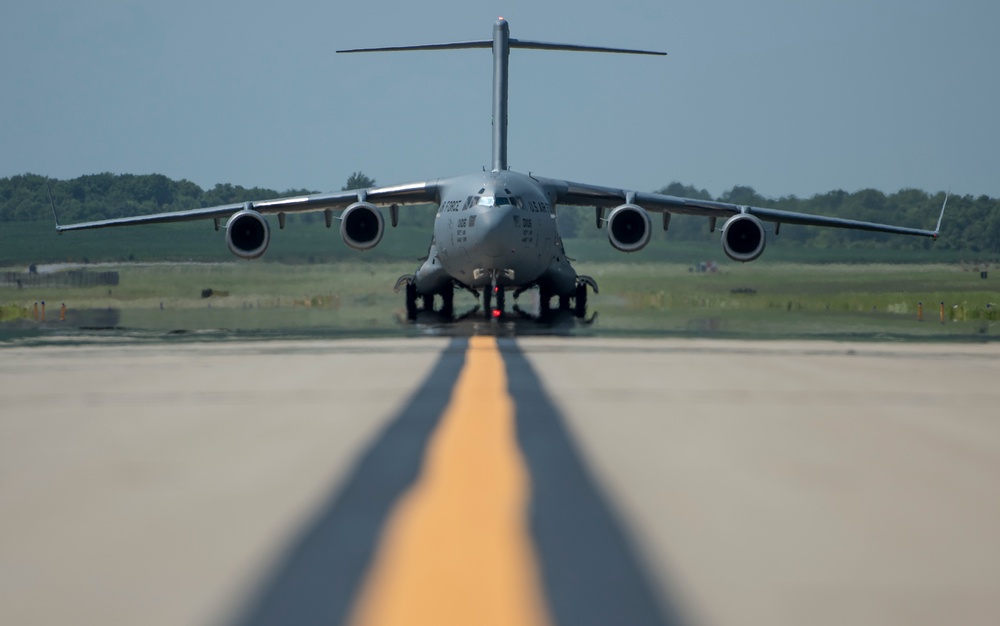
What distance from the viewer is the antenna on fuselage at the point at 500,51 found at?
94.2 ft

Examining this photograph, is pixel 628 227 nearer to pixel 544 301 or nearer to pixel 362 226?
pixel 544 301

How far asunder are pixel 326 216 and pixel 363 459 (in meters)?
21.8

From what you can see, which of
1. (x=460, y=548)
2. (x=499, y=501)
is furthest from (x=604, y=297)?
(x=460, y=548)

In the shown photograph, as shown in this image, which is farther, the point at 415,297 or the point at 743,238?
the point at 415,297

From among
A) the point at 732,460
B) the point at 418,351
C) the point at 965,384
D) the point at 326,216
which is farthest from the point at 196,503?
the point at 326,216

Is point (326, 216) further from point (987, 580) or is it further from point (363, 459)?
point (987, 580)

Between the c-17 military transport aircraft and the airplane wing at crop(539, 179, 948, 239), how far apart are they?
2 cm

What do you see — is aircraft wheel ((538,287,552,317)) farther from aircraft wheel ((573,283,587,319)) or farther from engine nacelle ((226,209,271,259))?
engine nacelle ((226,209,271,259))

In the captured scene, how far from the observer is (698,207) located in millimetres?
27250

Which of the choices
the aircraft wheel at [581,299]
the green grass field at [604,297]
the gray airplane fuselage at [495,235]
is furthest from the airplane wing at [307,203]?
the aircraft wheel at [581,299]

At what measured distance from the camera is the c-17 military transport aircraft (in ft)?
76.4

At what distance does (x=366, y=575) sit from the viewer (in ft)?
13.1

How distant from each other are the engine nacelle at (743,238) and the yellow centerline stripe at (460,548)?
1895 cm

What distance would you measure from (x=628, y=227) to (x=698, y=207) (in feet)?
8.26
